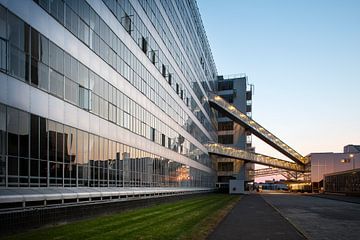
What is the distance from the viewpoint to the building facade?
310 ft

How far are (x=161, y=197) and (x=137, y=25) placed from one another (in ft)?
53.7

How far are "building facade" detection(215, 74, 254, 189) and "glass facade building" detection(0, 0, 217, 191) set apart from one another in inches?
1786

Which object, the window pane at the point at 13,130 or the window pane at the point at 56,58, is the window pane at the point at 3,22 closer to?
the window pane at the point at 13,130

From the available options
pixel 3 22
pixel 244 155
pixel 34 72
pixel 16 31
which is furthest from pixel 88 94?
pixel 244 155

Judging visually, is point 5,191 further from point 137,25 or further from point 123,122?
point 137,25

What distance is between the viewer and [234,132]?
98188mm

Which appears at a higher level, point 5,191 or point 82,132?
point 82,132

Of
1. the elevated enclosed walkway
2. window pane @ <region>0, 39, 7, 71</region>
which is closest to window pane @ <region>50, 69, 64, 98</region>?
window pane @ <region>0, 39, 7, 71</region>

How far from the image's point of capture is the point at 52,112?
65.0 feet

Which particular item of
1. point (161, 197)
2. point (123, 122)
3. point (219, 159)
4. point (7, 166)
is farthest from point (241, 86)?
point (7, 166)

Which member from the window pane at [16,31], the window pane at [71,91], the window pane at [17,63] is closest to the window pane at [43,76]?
the window pane at [17,63]

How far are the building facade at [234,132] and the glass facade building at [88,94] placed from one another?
45375 mm

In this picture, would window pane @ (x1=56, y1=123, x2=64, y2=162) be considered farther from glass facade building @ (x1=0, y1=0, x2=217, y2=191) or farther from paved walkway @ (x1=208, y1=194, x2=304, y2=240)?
paved walkway @ (x1=208, y1=194, x2=304, y2=240)

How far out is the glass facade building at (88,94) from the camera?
17172 mm
